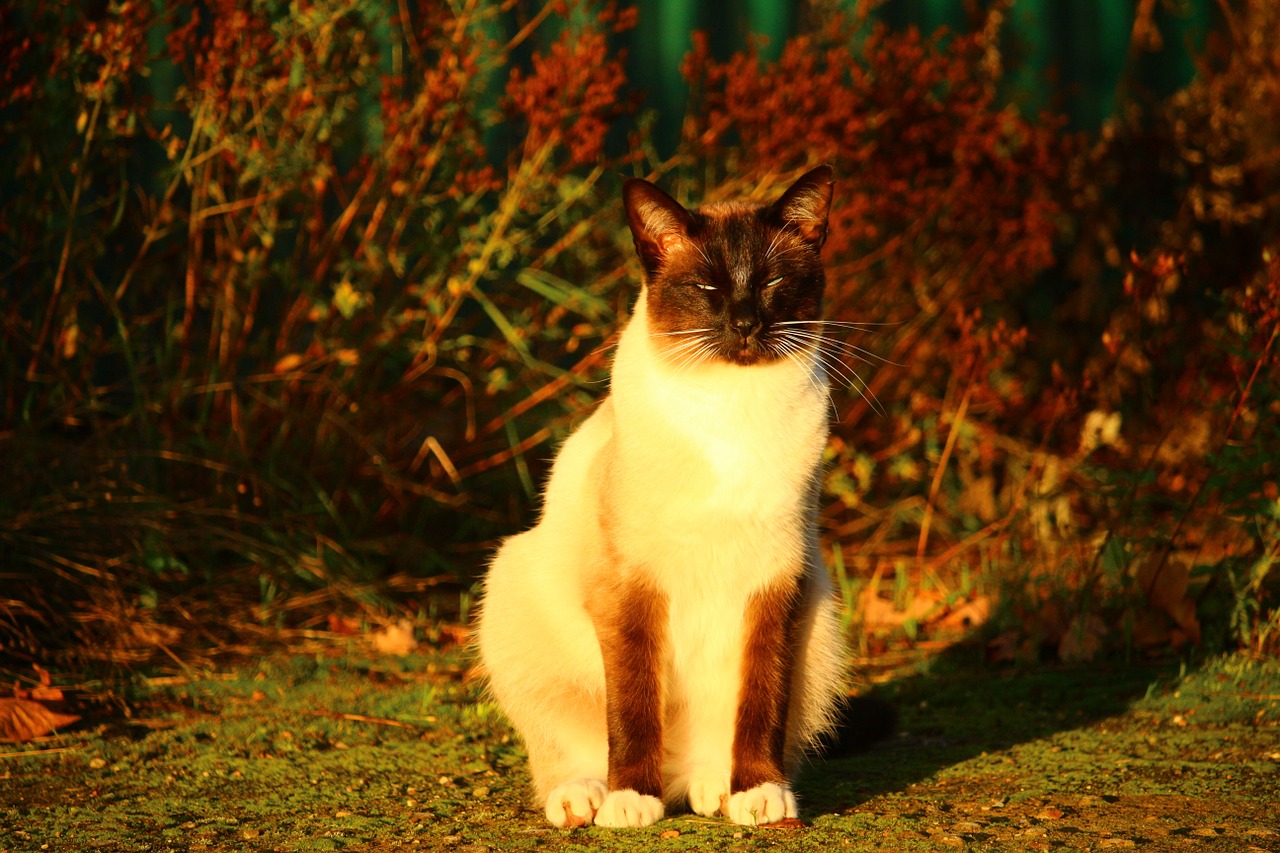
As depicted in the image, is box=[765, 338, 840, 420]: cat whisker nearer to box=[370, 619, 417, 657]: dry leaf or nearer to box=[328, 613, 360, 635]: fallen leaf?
box=[370, 619, 417, 657]: dry leaf

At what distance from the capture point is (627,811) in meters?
2.73

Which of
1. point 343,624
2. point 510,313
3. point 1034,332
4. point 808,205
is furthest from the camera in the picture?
point 1034,332

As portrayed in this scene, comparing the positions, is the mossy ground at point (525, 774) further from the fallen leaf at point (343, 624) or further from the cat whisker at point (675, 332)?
the cat whisker at point (675, 332)

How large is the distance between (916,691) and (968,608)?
75 centimetres

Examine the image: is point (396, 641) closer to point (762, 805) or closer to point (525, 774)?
point (525, 774)

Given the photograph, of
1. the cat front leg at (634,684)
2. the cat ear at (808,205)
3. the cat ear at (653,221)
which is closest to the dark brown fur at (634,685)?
the cat front leg at (634,684)

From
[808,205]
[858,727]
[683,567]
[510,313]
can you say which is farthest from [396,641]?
[808,205]

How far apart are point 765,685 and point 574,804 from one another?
0.50 m

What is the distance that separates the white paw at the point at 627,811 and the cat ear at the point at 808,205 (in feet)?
4.50

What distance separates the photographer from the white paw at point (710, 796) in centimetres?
290

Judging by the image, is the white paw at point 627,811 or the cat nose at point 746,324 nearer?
the white paw at point 627,811

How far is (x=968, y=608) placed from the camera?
15.4 ft

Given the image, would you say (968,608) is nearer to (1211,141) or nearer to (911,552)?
(911,552)

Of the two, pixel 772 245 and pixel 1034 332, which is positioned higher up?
pixel 772 245
